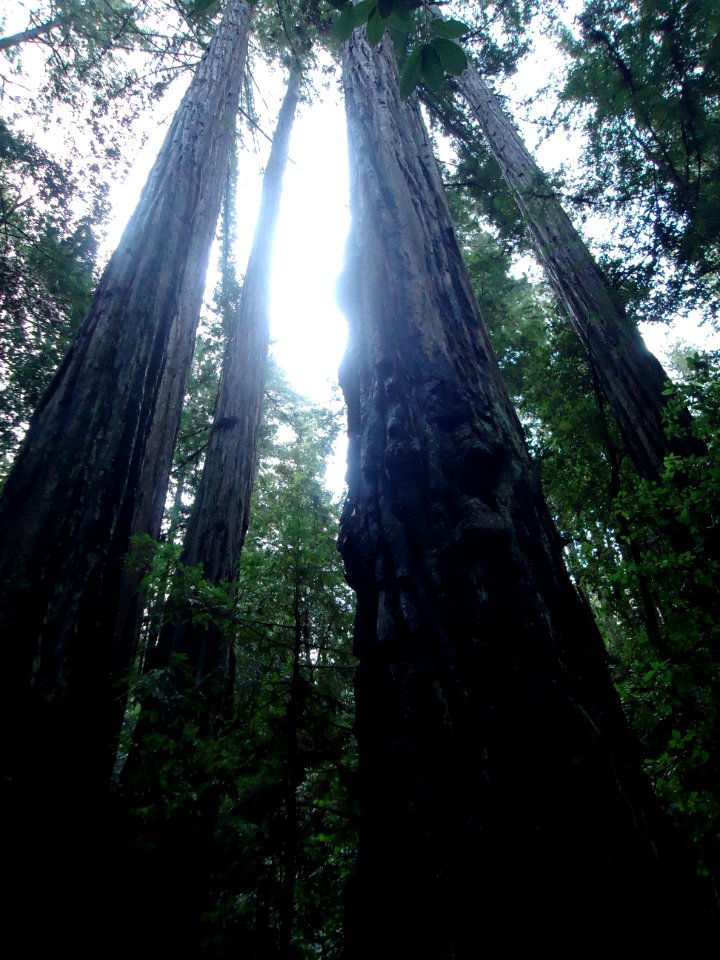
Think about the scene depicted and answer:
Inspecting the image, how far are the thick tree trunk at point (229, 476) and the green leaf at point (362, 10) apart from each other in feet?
7.33

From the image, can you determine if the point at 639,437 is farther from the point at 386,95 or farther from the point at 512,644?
the point at 512,644

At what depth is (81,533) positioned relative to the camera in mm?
2043

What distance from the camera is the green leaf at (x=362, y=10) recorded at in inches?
46.5

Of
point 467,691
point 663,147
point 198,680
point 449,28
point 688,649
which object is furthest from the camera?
point 663,147

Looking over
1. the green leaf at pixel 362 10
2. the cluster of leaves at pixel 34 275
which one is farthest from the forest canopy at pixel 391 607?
the cluster of leaves at pixel 34 275

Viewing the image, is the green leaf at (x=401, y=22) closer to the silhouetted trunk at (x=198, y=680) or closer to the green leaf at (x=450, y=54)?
the green leaf at (x=450, y=54)

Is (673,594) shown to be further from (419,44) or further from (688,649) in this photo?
(419,44)

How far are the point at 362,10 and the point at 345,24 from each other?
71 mm

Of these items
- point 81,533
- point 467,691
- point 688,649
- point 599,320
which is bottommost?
point 467,691

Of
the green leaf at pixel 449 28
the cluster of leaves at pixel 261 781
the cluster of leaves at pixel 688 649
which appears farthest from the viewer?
the cluster of leaves at pixel 688 649

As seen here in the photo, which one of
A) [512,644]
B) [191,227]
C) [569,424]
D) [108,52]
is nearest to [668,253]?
[569,424]

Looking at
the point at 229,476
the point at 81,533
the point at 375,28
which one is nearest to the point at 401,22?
the point at 375,28

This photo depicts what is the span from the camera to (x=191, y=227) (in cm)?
354

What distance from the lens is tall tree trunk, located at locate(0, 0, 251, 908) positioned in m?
1.72
